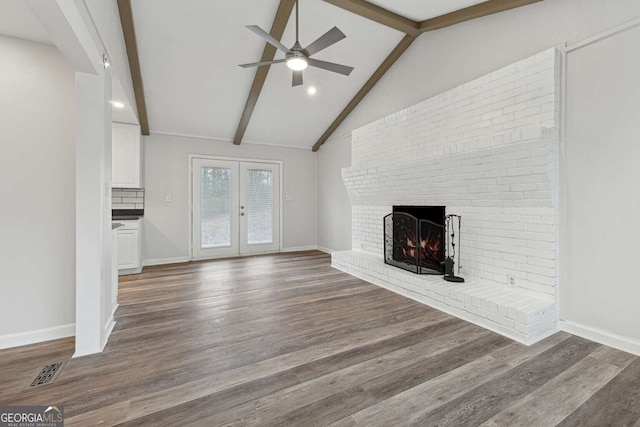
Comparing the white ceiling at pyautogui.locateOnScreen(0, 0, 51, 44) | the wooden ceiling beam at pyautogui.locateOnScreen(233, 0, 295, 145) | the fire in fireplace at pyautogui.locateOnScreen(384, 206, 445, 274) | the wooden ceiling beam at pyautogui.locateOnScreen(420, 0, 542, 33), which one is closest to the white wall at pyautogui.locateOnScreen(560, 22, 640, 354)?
the wooden ceiling beam at pyautogui.locateOnScreen(420, 0, 542, 33)

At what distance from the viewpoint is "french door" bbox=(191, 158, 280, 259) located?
578 cm

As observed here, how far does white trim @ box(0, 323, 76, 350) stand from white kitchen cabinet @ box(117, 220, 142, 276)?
7.34 ft

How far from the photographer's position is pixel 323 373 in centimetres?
190

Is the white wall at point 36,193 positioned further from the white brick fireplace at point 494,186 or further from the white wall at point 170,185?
the white brick fireplace at point 494,186

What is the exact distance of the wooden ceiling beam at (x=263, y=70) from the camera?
3184 mm

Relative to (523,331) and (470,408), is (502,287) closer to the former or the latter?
(523,331)

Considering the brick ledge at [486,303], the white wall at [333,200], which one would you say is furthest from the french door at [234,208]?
the brick ledge at [486,303]

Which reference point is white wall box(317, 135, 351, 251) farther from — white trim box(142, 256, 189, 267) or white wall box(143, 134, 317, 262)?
white trim box(142, 256, 189, 267)

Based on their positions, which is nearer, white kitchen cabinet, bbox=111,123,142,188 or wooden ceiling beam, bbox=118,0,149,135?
wooden ceiling beam, bbox=118,0,149,135

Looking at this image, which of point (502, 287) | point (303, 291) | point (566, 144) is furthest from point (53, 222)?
point (566, 144)

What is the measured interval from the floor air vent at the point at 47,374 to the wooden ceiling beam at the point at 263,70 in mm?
3885

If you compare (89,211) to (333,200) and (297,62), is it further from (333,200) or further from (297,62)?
(333,200)

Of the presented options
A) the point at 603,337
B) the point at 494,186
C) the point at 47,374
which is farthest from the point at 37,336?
the point at 603,337

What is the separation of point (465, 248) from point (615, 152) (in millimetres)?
1585
